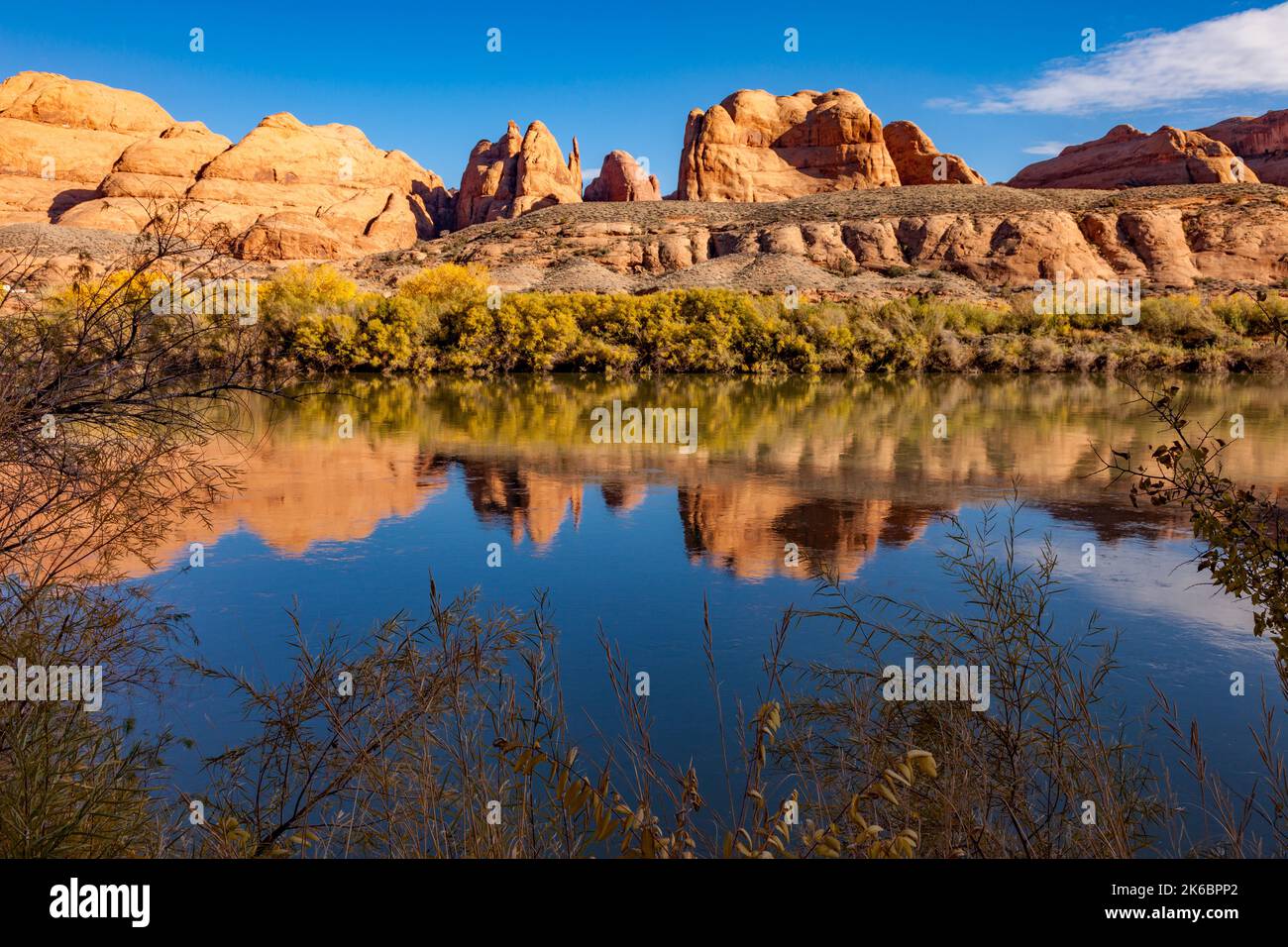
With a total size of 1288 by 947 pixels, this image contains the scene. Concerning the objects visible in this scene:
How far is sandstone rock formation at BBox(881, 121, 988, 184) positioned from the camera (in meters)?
103

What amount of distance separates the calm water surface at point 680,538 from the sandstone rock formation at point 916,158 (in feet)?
295

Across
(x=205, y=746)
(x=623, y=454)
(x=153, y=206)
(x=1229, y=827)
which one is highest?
(x=153, y=206)

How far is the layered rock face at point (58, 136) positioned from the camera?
317ft

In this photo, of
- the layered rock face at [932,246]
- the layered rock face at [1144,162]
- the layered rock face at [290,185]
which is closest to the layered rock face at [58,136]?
the layered rock face at [290,185]

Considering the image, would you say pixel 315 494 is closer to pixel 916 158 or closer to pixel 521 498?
pixel 521 498

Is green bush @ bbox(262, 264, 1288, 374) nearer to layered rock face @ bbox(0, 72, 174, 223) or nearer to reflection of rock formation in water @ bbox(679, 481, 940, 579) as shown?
reflection of rock formation in water @ bbox(679, 481, 940, 579)

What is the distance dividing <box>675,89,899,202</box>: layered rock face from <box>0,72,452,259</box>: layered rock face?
1446 inches

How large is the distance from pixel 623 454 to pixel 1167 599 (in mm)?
10052

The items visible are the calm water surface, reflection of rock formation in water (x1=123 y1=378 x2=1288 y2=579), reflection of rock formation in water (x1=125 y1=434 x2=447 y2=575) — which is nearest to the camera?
the calm water surface

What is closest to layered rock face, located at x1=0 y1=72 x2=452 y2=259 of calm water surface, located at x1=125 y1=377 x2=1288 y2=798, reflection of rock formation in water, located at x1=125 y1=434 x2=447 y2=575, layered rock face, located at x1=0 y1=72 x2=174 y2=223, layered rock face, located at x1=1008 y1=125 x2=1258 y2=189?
layered rock face, located at x1=0 y1=72 x2=174 y2=223

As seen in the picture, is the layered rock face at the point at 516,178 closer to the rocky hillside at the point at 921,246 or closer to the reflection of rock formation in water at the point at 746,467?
the rocky hillside at the point at 921,246

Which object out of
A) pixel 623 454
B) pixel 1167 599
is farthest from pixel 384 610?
pixel 623 454
